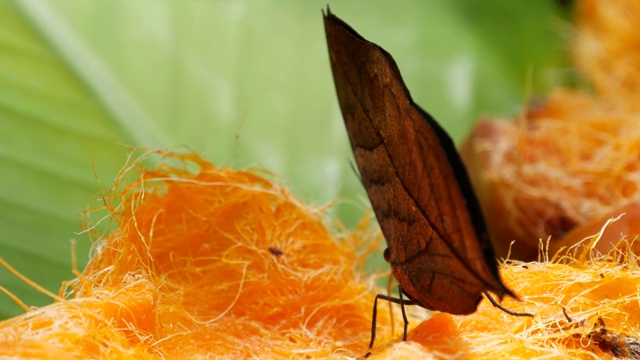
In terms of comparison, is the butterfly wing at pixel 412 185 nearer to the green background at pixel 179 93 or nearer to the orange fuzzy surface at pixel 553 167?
the green background at pixel 179 93

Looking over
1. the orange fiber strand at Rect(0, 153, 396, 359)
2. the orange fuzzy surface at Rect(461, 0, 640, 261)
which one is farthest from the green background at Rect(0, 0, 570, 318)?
the orange fuzzy surface at Rect(461, 0, 640, 261)

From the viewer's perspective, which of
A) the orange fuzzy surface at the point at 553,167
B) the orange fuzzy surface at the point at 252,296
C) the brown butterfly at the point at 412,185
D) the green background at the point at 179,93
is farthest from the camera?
the orange fuzzy surface at the point at 553,167

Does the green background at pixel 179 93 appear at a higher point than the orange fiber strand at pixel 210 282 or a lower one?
higher

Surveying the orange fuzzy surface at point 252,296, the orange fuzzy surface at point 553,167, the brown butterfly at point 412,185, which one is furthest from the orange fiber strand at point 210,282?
the orange fuzzy surface at point 553,167

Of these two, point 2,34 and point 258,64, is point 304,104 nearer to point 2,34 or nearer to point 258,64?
point 258,64

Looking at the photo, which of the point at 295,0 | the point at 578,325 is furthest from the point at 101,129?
the point at 578,325

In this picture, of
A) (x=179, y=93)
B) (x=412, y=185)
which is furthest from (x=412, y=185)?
(x=179, y=93)
